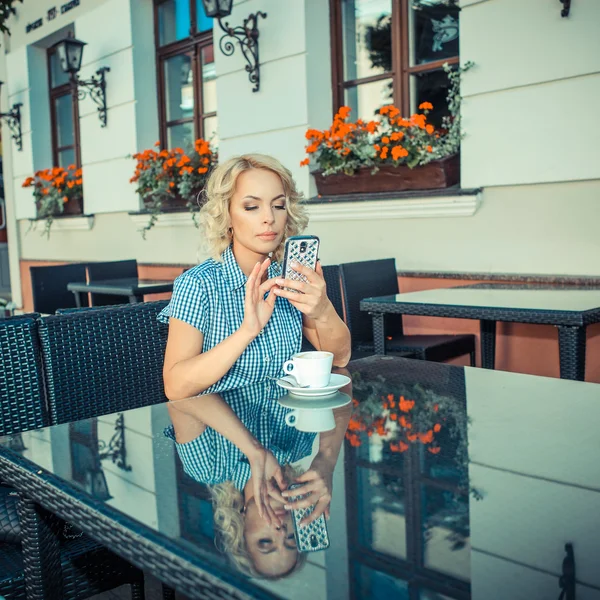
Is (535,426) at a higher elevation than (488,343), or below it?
higher

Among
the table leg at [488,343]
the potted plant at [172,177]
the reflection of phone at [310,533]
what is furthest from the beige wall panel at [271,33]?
the reflection of phone at [310,533]

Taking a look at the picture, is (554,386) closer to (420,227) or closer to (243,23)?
(420,227)

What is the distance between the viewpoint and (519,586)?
0.73 m

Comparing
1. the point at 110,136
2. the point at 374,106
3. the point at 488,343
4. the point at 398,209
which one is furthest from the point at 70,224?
the point at 488,343

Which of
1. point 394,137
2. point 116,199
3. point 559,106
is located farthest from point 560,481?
point 116,199

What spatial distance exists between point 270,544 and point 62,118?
8733 mm

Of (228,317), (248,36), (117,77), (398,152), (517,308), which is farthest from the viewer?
(117,77)

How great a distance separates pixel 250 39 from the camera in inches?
217

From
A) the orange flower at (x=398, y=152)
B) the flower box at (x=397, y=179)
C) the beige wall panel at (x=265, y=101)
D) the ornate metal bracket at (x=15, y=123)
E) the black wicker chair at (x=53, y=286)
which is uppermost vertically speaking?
the ornate metal bracket at (x=15, y=123)

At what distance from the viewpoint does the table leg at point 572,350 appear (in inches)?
106

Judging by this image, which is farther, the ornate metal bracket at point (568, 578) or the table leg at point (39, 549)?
the table leg at point (39, 549)

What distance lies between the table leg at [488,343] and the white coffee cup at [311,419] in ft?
9.09

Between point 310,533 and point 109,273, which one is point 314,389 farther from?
point 109,273

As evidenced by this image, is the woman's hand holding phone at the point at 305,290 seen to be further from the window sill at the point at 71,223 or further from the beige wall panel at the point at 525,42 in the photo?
the window sill at the point at 71,223
